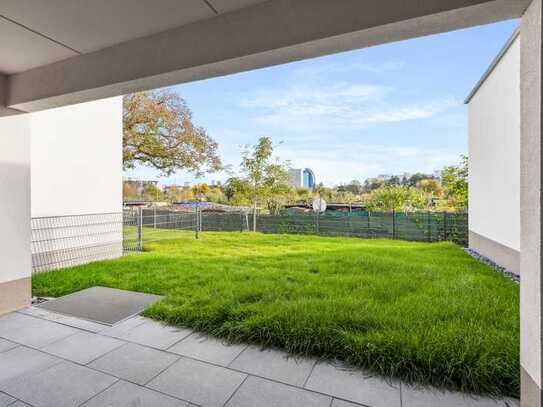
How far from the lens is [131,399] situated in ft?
5.40

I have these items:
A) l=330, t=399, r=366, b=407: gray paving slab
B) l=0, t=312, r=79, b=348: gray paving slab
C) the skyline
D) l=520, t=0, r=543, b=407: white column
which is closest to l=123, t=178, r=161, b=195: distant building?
the skyline

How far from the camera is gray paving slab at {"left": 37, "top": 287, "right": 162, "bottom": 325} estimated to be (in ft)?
9.24

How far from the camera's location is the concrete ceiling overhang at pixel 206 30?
1371 millimetres

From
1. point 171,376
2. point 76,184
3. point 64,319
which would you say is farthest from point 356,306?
point 76,184

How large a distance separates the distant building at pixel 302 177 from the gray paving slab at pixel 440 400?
993 cm

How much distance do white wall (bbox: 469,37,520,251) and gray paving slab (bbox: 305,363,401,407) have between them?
142 inches

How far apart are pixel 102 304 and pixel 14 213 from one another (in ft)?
4.00

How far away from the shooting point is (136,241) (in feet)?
22.1

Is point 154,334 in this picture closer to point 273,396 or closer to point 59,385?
point 59,385

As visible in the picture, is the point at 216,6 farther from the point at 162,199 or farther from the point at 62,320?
the point at 162,199

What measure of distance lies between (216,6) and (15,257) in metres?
2.98

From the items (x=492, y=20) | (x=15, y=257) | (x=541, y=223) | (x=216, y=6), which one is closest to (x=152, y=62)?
(x=216, y=6)

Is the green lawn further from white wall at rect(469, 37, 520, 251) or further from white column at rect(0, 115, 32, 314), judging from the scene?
white wall at rect(469, 37, 520, 251)

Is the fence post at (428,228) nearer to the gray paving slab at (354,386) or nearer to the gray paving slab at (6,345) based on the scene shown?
the gray paving slab at (354,386)
